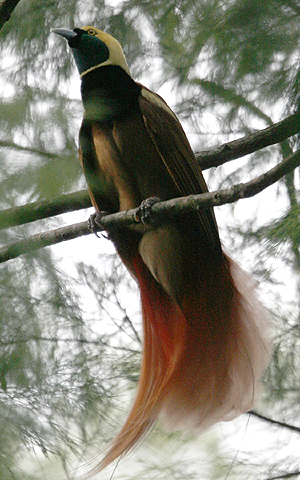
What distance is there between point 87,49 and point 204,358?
1118 millimetres

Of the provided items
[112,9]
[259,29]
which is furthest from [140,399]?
[112,9]

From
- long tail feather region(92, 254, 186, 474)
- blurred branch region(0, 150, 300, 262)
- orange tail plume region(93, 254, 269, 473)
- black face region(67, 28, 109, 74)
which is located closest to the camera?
blurred branch region(0, 150, 300, 262)

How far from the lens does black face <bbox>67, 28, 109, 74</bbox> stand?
175cm

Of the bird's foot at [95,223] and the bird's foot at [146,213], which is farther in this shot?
the bird's foot at [95,223]

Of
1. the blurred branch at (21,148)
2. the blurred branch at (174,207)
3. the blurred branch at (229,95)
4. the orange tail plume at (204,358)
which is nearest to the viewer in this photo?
the blurred branch at (21,148)

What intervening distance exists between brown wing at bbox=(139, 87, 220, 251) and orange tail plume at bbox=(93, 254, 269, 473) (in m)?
0.17

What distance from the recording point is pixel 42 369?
1.20 metres

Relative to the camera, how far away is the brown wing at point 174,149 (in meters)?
1.64

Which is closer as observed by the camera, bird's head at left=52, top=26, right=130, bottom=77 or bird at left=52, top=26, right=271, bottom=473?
bird at left=52, top=26, right=271, bottom=473

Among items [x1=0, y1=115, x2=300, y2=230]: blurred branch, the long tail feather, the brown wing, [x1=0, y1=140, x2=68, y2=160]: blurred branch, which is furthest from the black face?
[x1=0, y1=140, x2=68, y2=160]: blurred branch

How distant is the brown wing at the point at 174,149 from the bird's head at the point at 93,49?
0.72 ft

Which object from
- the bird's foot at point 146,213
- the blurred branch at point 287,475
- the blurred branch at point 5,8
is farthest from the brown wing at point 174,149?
the blurred branch at point 287,475

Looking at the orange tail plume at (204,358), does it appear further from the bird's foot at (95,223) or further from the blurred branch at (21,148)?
the blurred branch at (21,148)

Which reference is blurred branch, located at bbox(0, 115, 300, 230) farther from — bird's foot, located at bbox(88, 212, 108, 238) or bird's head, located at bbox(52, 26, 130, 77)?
bird's head, located at bbox(52, 26, 130, 77)
